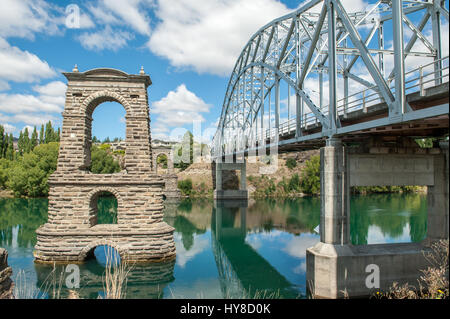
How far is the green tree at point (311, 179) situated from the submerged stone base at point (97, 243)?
1683 inches

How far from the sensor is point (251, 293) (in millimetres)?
12922

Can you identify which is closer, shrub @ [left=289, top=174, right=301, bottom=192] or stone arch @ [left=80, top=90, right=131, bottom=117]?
stone arch @ [left=80, top=90, right=131, bottom=117]

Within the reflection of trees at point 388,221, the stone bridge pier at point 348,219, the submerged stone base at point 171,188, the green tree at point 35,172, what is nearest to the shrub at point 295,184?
the reflection of trees at point 388,221

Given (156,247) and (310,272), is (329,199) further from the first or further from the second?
(156,247)

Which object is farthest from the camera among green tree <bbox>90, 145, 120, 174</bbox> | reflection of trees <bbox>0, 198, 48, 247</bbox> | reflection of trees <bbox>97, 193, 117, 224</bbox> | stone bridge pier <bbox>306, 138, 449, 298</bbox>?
green tree <bbox>90, 145, 120, 174</bbox>

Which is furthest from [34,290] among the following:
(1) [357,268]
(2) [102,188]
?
(1) [357,268]

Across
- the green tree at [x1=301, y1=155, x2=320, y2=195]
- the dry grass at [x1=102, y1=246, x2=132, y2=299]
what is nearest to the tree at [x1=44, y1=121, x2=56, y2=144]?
the green tree at [x1=301, y1=155, x2=320, y2=195]

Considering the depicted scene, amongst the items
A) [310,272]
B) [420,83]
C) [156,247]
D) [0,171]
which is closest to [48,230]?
[156,247]

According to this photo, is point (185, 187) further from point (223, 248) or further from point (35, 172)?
point (223, 248)

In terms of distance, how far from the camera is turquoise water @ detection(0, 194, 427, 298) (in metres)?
13.0

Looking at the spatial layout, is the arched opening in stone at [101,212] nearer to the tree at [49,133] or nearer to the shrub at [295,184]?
the tree at [49,133]

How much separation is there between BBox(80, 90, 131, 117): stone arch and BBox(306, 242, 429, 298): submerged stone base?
11.4m

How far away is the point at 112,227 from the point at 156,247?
2.37 meters

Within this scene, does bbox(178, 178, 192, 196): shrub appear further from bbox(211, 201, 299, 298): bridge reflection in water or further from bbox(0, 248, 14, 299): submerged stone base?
bbox(0, 248, 14, 299): submerged stone base
